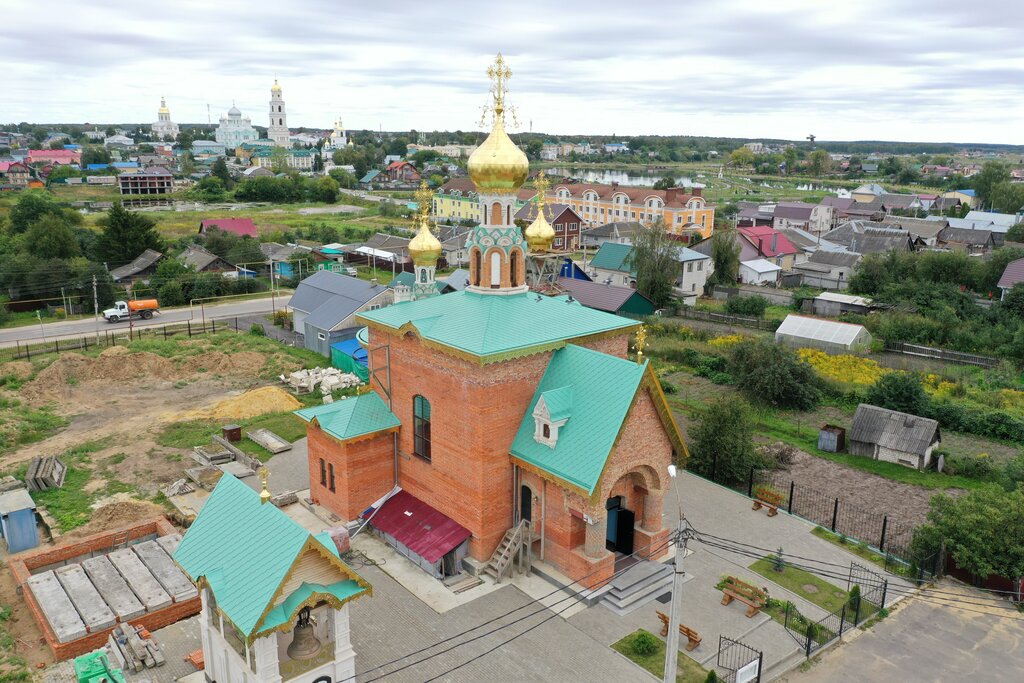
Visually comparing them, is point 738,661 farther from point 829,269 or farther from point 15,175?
point 15,175

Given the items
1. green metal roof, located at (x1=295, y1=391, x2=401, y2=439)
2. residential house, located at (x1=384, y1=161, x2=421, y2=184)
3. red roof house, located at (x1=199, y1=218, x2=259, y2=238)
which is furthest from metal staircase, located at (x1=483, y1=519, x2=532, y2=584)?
residential house, located at (x1=384, y1=161, x2=421, y2=184)

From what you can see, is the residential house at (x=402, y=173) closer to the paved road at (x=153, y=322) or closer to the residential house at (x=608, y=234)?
the residential house at (x=608, y=234)

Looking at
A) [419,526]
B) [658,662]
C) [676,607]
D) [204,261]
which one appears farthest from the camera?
[204,261]

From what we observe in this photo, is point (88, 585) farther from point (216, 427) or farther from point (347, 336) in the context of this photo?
point (347, 336)

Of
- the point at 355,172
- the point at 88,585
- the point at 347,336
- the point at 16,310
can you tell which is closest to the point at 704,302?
the point at 347,336

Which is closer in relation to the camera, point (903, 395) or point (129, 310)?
point (903, 395)

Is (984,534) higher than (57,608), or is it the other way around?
(984,534)

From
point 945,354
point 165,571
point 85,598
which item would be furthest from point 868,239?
point 85,598

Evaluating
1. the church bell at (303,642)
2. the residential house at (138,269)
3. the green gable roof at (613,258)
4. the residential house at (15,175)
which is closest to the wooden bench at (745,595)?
the church bell at (303,642)
